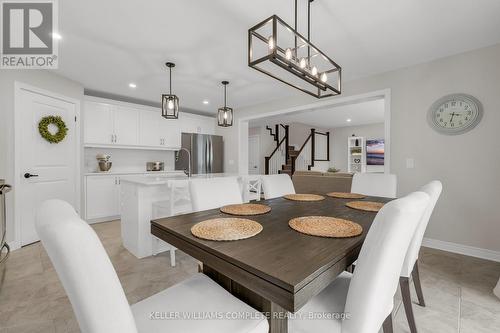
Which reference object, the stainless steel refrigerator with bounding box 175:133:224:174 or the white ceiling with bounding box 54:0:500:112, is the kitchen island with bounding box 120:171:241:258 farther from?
the stainless steel refrigerator with bounding box 175:133:224:174

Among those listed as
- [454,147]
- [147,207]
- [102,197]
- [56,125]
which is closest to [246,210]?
[147,207]

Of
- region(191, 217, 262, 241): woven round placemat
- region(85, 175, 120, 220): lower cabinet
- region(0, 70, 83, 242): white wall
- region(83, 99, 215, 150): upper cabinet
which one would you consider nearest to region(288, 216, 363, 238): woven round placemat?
region(191, 217, 262, 241): woven round placemat

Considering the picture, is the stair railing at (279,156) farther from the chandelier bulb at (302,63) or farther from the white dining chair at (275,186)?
the chandelier bulb at (302,63)

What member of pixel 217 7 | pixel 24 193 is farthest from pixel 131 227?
pixel 217 7

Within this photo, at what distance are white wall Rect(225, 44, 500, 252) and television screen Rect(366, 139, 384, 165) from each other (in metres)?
5.45

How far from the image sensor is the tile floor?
1.53 meters

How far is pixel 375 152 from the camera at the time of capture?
809 centimetres

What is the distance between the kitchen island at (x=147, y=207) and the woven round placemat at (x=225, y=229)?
1.24 m

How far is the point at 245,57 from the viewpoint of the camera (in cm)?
278

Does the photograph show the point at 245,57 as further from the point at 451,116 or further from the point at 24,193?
the point at 24,193

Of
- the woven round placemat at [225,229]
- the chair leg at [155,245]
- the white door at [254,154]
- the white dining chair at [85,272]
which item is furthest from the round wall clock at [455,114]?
the white door at [254,154]

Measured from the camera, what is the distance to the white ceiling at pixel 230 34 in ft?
6.15

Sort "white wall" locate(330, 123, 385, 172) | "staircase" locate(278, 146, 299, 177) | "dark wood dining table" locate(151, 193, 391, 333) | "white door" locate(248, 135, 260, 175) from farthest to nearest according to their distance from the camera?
"white wall" locate(330, 123, 385, 172) < "white door" locate(248, 135, 260, 175) < "staircase" locate(278, 146, 299, 177) < "dark wood dining table" locate(151, 193, 391, 333)

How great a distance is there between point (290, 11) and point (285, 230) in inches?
72.5
